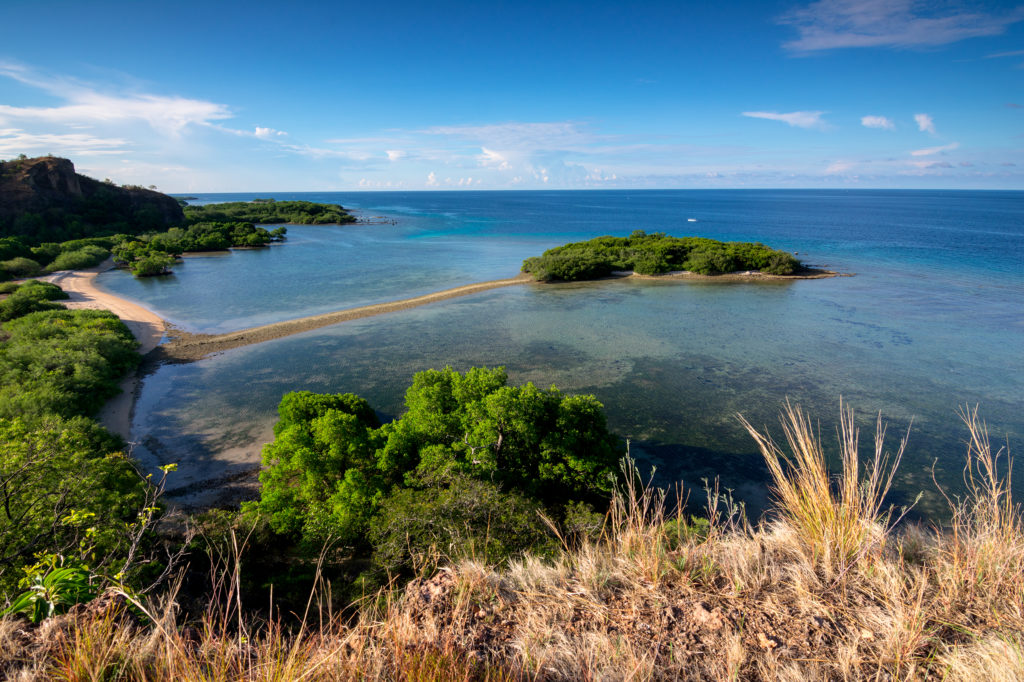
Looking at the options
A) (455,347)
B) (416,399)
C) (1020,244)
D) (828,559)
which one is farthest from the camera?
(1020,244)

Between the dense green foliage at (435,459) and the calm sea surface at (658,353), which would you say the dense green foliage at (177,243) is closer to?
the calm sea surface at (658,353)

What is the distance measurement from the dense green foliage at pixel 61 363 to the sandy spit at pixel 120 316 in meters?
0.48

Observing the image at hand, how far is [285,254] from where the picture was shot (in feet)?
187

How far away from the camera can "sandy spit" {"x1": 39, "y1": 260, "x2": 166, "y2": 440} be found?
16.8 m

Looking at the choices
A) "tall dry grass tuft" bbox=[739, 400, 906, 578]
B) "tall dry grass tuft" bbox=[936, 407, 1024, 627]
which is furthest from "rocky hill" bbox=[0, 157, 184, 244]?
"tall dry grass tuft" bbox=[936, 407, 1024, 627]

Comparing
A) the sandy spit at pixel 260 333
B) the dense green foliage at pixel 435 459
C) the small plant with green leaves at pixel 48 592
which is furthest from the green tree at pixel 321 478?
the sandy spit at pixel 260 333

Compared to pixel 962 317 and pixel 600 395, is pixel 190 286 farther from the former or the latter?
pixel 962 317

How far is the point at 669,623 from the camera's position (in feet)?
13.2

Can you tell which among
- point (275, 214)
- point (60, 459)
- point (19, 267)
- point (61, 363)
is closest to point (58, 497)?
point (60, 459)

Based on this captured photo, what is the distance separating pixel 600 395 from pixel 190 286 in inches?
1506

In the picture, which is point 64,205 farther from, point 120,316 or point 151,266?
point 120,316

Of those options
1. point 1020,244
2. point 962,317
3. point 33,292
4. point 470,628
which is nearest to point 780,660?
point 470,628

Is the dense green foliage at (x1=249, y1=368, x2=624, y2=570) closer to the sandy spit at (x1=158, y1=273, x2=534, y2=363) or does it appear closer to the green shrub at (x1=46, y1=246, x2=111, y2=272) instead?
the sandy spit at (x1=158, y1=273, x2=534, y2=363)

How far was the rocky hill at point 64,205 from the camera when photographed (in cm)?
5575
